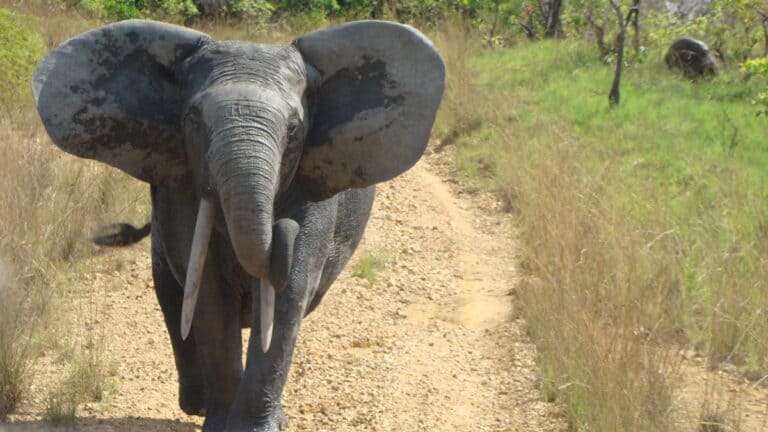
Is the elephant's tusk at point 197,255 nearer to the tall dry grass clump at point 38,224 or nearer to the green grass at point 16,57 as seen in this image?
the tall dry grass clump at point 38,224

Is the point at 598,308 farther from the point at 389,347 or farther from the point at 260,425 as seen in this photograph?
the point at 260,425

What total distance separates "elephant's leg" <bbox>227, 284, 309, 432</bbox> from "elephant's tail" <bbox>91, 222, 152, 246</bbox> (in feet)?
5.47

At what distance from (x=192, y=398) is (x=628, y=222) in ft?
10.4

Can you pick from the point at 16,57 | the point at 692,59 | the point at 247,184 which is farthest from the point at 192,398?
the point at 692,59

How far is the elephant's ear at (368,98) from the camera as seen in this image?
493cm

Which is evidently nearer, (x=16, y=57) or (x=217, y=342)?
(x=217, y=342)

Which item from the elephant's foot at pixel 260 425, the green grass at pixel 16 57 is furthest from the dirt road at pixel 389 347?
the green grass at pixel 16 57

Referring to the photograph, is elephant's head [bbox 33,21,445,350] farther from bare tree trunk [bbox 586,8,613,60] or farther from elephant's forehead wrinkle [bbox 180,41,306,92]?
bare tree trunk [bbox 586,8,613,60]

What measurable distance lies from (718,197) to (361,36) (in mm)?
4797

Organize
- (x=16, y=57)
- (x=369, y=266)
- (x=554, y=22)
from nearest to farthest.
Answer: (x=369, y=266) < (x=16, y=57) < (x=554, y=22)

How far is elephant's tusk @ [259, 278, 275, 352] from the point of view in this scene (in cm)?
446

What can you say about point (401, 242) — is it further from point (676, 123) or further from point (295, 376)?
point (676, 123)

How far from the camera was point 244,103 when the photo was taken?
4227 mm

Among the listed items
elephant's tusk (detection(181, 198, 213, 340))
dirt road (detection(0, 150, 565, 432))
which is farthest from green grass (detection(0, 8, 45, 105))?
elephant's tusk (detection(181, 198, 213, 340))
